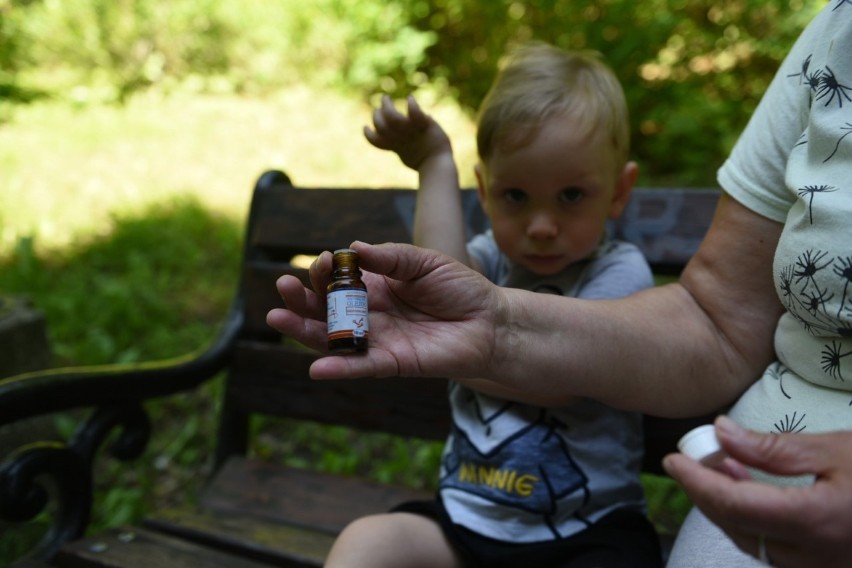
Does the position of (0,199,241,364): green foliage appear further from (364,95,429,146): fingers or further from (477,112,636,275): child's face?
(477,112,636,275): child's face

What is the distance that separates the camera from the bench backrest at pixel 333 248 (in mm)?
1689

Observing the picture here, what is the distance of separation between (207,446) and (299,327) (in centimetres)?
225

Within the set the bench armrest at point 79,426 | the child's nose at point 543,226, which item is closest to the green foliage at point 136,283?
the bench armrest at point 79,426

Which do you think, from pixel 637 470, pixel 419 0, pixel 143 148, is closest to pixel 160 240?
pixel 143 148

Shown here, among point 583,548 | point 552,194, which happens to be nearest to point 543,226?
point 552,194

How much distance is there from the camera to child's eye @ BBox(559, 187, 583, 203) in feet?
4.70

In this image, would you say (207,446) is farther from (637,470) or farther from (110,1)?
(110,1)

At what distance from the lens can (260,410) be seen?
209cm

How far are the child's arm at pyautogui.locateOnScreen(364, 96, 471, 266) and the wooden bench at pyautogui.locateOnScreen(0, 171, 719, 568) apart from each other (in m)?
0.30

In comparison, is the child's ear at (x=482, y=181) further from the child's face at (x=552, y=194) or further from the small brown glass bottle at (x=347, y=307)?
the small brown glass bottle at (x=347, y=307)

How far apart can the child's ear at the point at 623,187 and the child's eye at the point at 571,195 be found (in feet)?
0.39

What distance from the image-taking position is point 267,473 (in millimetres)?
2082

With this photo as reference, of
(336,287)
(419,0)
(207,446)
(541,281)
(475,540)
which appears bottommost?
(207,446)

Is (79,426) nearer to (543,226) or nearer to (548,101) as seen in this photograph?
(543,226)
